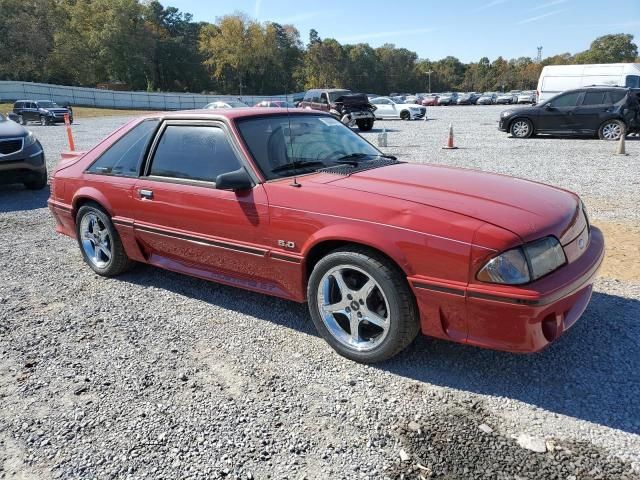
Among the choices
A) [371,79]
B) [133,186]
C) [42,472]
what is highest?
[371,79]

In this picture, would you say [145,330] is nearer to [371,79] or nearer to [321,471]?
[321,471]

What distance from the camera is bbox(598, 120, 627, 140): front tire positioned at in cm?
1412

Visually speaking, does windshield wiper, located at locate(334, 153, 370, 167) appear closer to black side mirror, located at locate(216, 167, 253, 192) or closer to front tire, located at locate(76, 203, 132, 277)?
black side mirror, located at locate(216, 167, 253, 192)

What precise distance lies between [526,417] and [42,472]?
2.39 meters

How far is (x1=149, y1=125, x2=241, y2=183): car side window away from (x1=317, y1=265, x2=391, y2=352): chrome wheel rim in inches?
45.1

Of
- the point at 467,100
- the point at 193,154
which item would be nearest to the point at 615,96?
the point at 193,154

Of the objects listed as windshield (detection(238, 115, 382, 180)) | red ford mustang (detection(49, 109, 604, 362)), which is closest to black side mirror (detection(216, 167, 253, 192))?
red ford mustang (detection(49, 109, 604, 362))

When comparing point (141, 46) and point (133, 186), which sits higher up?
point (141, 46)

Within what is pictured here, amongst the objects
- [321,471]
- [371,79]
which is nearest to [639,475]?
[321,471]

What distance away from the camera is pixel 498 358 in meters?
3.07

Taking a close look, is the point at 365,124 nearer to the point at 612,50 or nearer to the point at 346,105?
the point at 346,105

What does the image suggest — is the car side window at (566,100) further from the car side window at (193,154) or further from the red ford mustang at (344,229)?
the car side window at (193,154)

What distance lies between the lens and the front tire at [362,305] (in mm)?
2807

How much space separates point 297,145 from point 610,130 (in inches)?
551
